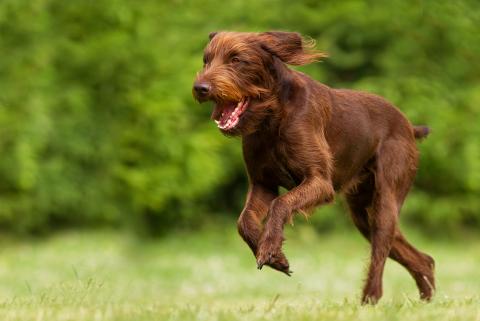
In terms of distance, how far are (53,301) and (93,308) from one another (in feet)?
1.81

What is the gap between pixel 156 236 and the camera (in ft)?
52.2

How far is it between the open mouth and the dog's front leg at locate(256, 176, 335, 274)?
0.52 m

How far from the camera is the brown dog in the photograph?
5684 millimetres

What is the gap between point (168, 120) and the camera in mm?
14930

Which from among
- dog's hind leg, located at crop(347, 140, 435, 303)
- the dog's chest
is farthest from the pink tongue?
dog's hind leg, located at crop(347, 140, 435, 303)

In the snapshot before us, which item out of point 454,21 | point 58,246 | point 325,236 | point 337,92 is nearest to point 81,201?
point 58,246

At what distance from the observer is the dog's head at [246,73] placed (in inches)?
222

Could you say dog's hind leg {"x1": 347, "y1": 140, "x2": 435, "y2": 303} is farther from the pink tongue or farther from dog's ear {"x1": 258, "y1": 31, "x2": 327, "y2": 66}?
the pink tongue

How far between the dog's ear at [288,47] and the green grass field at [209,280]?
4.70 feet

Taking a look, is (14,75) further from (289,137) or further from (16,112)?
(289,137)

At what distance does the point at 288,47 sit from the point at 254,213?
1042 mm

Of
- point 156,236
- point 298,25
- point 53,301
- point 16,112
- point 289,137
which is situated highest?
point 289,137

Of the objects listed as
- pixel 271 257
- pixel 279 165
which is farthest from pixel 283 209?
pixel 279 165

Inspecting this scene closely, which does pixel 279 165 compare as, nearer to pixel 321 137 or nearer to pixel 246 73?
pixel 321 137
